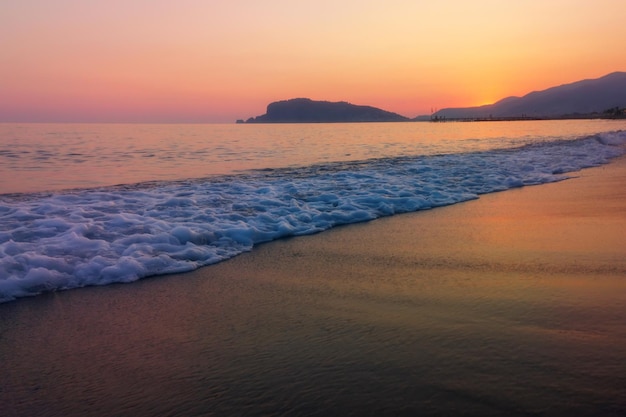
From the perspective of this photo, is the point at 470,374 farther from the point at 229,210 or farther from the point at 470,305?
the point at 229,210

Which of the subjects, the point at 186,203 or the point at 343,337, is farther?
the point at 186,203

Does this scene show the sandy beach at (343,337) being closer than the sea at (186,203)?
Yes

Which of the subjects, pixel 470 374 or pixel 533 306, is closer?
pixel 470 374

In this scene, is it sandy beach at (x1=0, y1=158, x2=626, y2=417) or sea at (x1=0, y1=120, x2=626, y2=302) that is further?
sea at (x1=0, y1=120, x2=626, y2=302)

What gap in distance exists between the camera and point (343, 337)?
3.91m

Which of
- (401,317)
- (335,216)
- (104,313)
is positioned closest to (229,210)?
(335,216)

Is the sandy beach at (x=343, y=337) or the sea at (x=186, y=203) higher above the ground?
the sea at (x=186, y=203)

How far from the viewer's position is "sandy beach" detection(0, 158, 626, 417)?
119 inches

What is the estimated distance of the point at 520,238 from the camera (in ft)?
23.5

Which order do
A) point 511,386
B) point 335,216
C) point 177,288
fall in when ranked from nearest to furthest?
point 511,386 < point 177,288 < point 335,216

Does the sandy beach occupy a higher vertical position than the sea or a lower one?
lower

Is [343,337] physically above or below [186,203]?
below

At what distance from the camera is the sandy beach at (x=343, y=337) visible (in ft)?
9.88

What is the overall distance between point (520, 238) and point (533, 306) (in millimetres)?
2926
